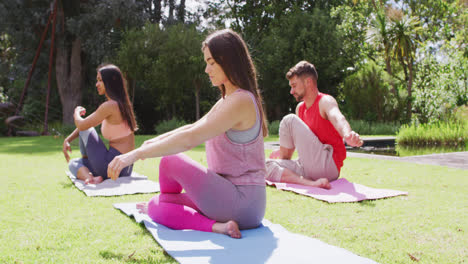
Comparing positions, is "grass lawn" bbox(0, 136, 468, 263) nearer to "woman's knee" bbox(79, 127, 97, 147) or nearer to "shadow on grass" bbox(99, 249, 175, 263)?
"shadow on grass" bbox(99, 249, 175, 263)

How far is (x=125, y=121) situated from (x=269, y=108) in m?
18.7

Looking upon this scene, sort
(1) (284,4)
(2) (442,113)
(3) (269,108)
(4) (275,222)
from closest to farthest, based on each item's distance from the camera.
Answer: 1. (4) (275,222)
2. (2) (442,113)
3. (3) (269,108)
4. (1) (284,4)

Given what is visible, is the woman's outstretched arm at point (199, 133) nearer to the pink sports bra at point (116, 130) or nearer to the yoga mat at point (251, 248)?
the yoga mat at point (251, 248)

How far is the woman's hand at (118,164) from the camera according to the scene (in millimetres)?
2191

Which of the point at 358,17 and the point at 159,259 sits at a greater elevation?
the point at 358,17

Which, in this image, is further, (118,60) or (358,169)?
(118,60)

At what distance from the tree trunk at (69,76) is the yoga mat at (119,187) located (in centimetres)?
1505

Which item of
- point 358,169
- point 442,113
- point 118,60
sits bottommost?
point 358,169

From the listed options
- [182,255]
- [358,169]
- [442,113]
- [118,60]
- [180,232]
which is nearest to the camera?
[182,255]

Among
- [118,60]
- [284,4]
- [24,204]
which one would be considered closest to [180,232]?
[24,204]

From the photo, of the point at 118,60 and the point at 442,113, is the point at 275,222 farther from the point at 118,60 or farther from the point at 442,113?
the point at 118,60

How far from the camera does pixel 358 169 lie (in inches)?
248

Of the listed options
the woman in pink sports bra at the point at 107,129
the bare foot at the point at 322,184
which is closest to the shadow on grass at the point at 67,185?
the woman in pink sports bra at the point at 107,129

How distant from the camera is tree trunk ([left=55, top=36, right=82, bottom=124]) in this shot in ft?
61.8
